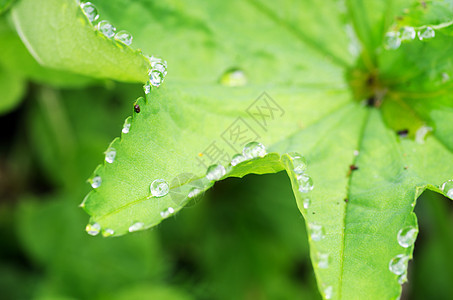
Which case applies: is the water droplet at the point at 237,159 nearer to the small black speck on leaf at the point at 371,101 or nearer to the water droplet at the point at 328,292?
the water droplet at the point at 328,292

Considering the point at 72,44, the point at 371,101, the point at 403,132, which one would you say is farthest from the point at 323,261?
the point at 72,44

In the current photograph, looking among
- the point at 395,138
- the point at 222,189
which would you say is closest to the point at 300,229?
the point at 222,189

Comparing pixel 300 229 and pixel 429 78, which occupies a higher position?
pixel 429 78

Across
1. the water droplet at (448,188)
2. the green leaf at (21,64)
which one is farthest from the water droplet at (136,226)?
the green leaf at (21,64)

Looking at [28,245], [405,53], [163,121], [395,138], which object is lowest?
[28,245]

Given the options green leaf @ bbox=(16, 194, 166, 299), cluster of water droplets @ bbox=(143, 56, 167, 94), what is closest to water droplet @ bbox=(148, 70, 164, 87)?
cluster of water droplets @ bbox=(143, 56, 167, 94)

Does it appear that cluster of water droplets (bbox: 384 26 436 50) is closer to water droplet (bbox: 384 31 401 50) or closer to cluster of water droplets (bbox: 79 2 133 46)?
water droplet (bbox: 384 31 401 50)

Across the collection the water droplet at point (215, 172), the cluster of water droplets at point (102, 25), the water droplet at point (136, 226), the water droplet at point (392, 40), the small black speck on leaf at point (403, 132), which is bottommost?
the water droplet at point (136, 226)

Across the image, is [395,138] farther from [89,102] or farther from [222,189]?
[89,102]
